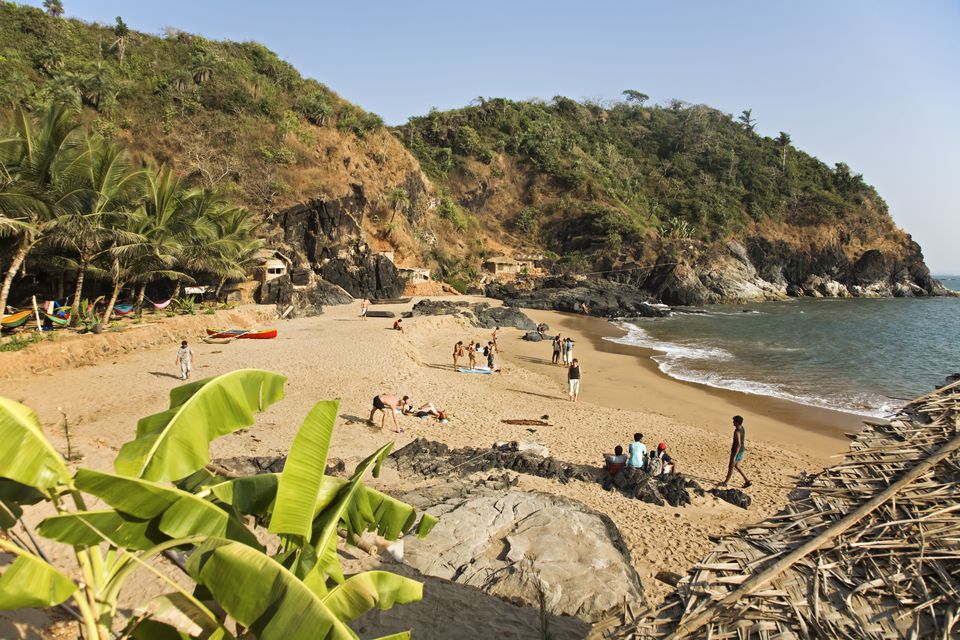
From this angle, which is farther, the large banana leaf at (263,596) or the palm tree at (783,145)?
the palm tree at (783,145)

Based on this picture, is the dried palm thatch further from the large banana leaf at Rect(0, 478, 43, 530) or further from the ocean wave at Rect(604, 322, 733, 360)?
the ocean wave at Rect(604, 322, 733, 360)

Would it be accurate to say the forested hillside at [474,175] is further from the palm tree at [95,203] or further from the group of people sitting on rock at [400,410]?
the group of people sitting on rock at [400,410]

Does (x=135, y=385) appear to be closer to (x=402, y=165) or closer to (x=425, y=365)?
(x=425, y=365)

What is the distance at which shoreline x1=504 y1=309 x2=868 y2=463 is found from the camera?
13328 millimetres

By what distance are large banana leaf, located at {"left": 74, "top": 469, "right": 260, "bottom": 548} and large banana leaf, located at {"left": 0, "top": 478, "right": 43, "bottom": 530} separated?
1.39 feet

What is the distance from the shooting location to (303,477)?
9.22 ft

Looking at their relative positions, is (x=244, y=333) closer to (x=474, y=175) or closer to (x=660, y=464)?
(x=660, y=464)

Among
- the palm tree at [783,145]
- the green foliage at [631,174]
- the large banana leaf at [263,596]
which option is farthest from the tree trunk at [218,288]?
the palm tree at [783,145]

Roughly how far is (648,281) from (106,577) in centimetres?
5721

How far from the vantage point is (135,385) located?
1305 cm

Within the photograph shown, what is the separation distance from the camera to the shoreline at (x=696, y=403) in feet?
43.7

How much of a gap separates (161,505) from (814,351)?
98.2 ft

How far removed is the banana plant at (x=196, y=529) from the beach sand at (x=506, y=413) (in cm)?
436

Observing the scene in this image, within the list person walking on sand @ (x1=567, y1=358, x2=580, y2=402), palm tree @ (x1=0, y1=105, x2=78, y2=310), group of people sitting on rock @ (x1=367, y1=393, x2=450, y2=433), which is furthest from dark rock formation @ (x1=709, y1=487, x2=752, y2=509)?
palm tree @ (x1=0, y1=105, x2=78, y2=310)
